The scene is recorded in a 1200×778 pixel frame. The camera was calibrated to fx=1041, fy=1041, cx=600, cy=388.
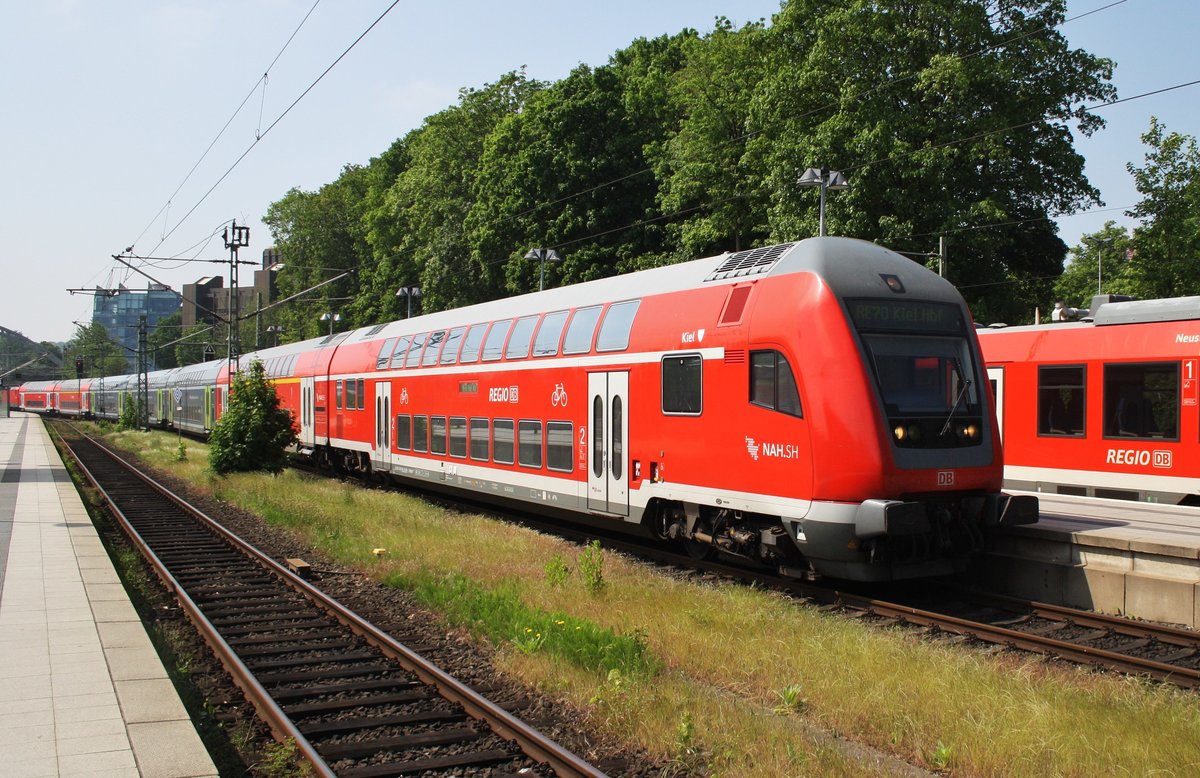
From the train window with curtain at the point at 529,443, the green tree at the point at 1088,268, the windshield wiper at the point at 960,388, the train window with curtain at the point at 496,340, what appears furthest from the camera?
the green tree at the point at 1088,268

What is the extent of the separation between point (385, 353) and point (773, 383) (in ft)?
46.0

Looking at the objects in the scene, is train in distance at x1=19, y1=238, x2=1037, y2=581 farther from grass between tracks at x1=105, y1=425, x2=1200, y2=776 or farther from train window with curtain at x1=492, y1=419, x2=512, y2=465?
grass between tracks at x1=105, y1=425, x2=1200, y2=776

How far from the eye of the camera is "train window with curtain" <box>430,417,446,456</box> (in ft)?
64.7

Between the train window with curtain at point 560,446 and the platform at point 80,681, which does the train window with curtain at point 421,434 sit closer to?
the train window with curtain at point 560,446

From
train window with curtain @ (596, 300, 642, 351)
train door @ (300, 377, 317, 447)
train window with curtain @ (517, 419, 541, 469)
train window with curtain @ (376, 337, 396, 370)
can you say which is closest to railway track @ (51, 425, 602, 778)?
train window with curtain @ (517, 419, 541, 469)

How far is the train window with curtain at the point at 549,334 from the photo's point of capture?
15.6m

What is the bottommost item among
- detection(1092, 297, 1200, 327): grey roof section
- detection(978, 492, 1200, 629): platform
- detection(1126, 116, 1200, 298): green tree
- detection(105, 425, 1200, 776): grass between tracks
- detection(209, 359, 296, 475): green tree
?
detection(105, 425, 1200, 776): grass between tracks

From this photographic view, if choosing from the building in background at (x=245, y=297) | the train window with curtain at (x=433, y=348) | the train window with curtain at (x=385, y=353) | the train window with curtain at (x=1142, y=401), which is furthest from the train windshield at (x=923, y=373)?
the building in background at (x=245, y=297)

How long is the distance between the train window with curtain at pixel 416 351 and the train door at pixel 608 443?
25.3 feet

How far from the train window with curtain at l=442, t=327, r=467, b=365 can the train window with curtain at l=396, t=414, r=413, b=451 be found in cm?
225

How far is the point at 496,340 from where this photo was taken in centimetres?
1764

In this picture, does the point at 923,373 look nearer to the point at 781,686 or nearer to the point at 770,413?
the point at 770,413

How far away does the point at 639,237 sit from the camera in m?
43.2

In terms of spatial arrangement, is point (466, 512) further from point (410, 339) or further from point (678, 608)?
point (678, 608)
